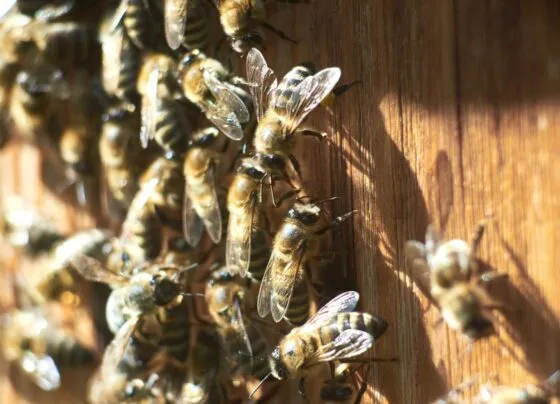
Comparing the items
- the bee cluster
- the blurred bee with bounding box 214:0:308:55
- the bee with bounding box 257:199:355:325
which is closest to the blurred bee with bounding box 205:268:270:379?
the bee cluster

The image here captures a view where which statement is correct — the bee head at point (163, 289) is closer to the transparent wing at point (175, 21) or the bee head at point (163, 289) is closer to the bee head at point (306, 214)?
the bee head at point (306, 214)

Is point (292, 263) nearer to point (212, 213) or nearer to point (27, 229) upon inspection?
point (212, 213)

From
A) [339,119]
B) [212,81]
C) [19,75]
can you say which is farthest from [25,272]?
[339,119]

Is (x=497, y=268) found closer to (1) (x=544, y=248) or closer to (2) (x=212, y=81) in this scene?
(1) (x=544, y=248)

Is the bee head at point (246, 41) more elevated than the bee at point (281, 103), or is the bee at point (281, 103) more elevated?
the bee head at point (246, 41)

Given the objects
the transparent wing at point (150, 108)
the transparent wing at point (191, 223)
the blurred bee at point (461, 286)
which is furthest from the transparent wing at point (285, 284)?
the transparent wing at point (150, 108)
